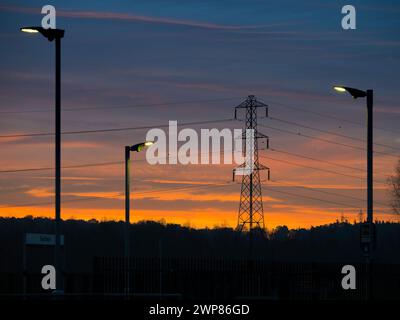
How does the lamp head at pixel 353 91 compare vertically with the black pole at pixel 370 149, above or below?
above

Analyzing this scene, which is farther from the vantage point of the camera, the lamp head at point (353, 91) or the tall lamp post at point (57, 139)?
the lamp head at point (353, 91)

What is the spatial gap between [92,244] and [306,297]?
104 metres

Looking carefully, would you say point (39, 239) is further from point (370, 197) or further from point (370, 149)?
point (370, 149)

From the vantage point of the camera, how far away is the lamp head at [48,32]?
31.9 m

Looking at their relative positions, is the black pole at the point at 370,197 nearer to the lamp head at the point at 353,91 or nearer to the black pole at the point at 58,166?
the lamp head at the point at 353,91

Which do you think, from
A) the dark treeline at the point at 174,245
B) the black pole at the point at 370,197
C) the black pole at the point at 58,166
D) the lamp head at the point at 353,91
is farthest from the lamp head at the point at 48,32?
the dark treeline at the point at 174,245

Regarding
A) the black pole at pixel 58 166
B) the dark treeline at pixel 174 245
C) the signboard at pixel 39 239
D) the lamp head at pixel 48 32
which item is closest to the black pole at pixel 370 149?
the signboard at pixel 39 239

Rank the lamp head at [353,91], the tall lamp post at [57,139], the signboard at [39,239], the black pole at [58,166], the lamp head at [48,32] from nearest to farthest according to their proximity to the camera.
→ 1. the lamp head at [48,32]
2. the tall lamp post at [57,139]
3. the black pole at [58,166]
4. the lamp head at [353,91]
5. the signboard at [39,239]

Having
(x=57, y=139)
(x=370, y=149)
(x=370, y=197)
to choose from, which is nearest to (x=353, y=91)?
(x=370, y=149)

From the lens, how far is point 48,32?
32594 millimetres

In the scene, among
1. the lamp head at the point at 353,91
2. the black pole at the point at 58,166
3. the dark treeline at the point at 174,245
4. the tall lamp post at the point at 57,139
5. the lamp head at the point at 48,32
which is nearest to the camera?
the lamp head at the point at 48,32

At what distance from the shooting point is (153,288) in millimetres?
41156
